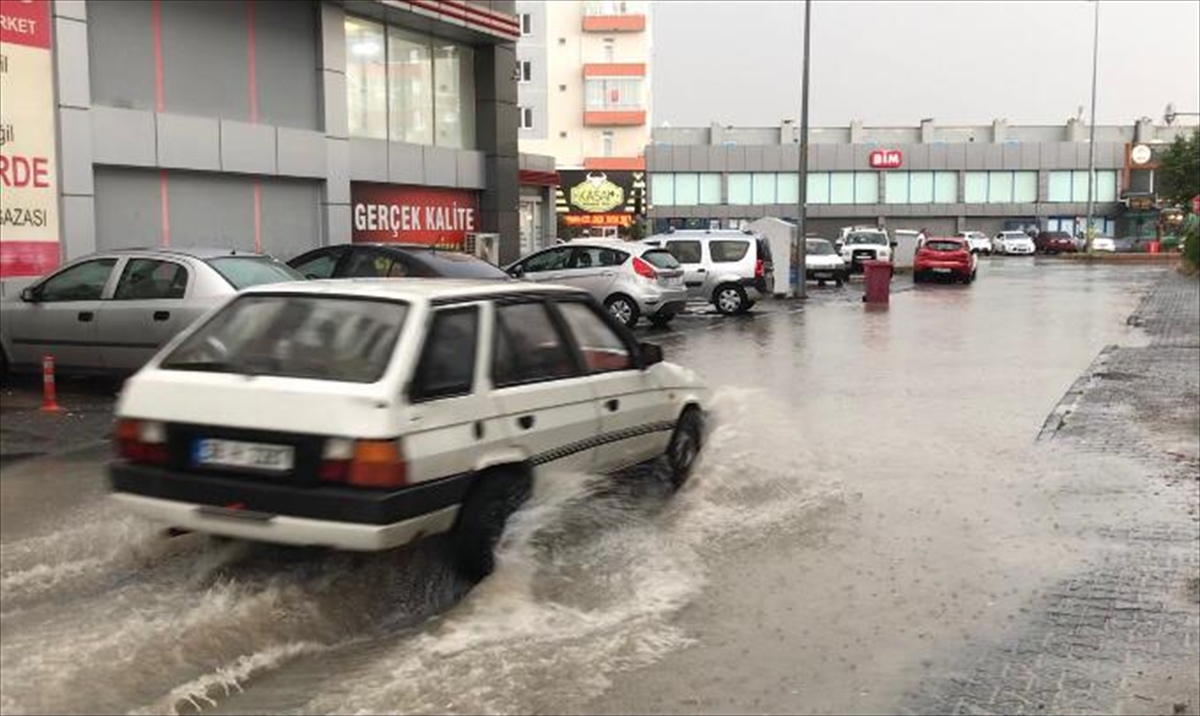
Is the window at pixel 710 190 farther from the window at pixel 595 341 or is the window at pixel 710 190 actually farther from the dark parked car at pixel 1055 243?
the window at pixel 595 341

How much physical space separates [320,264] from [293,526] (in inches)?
417

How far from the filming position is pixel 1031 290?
104ft

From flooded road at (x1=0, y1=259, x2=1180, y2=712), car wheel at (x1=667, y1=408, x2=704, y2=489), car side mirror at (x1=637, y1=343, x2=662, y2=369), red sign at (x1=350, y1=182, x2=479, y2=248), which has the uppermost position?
red sign at (x1=350, y1=182, x2=479, y2=248)

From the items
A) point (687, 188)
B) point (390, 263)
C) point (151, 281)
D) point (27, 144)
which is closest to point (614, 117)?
point (687, 188)

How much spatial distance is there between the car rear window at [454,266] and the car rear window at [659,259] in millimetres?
5976

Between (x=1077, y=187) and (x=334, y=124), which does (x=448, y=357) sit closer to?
(x=334, y=124)

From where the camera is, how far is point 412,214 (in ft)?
72.6

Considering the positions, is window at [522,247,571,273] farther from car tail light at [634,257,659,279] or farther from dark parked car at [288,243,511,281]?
dark parked car at [288,243,511,281]

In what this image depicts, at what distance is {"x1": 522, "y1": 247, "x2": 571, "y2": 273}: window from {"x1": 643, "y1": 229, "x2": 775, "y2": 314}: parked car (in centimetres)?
364

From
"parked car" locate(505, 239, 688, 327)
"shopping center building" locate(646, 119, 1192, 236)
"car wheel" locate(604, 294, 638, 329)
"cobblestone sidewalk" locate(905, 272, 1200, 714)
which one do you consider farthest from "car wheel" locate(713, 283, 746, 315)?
"shopping center building" locate(646, 119, 1192, 236)

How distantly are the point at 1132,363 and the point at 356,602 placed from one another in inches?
495

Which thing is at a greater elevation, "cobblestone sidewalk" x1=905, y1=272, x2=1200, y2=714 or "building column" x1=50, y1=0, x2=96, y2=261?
"building column" x1=50, y1=0, x2=96, y2=261

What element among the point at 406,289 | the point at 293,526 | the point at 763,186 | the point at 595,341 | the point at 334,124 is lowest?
the point at 293,526

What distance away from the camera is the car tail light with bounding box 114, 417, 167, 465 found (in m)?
5.36
